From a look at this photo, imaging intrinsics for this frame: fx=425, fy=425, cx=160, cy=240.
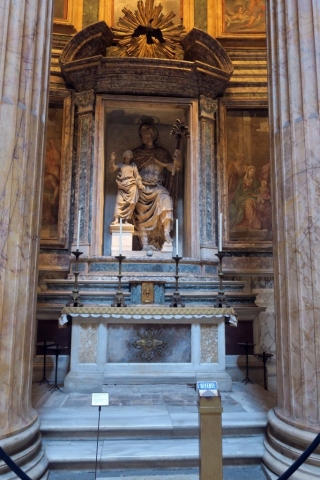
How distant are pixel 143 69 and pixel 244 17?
299 centimetres

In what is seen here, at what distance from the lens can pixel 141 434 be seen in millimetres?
4164

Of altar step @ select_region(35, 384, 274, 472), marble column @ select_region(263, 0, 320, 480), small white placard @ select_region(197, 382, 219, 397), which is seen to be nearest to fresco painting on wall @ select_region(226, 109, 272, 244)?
altar step @ select_region(35, 384, 274, 472)

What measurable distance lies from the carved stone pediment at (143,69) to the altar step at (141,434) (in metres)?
6.32

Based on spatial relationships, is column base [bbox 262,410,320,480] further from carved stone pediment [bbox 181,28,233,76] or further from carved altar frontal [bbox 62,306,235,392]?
carved stone pediment [bbox 181,28,233,76]

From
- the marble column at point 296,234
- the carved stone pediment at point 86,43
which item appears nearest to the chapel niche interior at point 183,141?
the carved stone pediment at point 86,43

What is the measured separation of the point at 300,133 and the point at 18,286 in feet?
9.08

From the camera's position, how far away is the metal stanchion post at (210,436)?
2480mm

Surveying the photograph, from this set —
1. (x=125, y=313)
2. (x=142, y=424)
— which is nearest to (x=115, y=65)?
(x=125, y=313)

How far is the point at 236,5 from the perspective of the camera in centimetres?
978

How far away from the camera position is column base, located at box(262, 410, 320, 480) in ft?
10.6

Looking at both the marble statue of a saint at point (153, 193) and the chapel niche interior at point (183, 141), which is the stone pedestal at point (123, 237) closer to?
the chapel niche interior at point (183, 141)

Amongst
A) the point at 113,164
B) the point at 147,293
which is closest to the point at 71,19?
the point at 113,164

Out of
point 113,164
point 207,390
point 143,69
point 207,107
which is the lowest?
point 207,390

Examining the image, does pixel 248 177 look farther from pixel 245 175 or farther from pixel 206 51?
pixel 206 51
